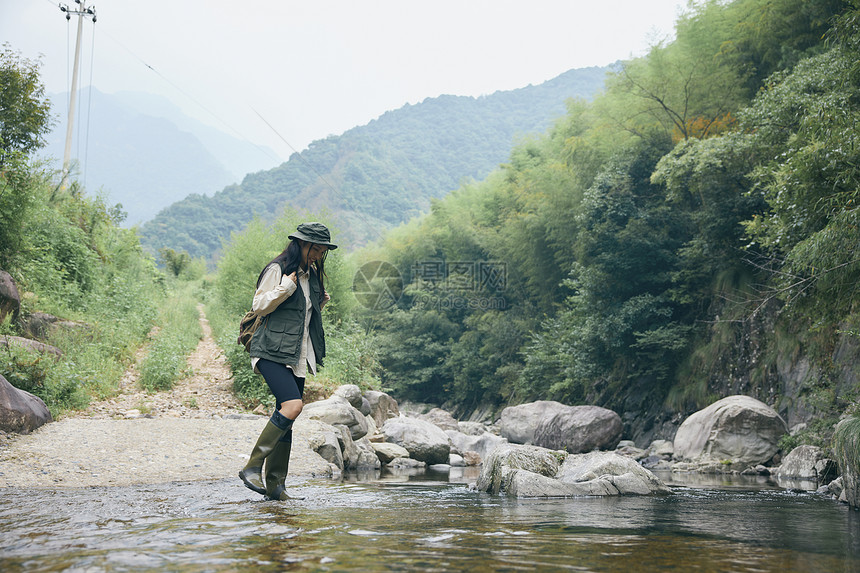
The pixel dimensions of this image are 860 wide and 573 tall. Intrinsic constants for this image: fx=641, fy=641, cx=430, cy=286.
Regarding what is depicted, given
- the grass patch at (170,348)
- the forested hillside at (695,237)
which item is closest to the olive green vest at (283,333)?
the forested hillside at (695,237)

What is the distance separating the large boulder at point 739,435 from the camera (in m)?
9.79

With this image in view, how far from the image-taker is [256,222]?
800 inches

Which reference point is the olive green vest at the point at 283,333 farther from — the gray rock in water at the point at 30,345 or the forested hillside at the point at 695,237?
the forested hillside at the point at 695,237

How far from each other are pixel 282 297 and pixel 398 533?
1.57 metres

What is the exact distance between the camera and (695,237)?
49.8ft

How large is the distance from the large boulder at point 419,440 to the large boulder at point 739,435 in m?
4.11

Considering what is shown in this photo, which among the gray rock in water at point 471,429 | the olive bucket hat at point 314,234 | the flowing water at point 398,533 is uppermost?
the olive bucket hat at point 314,234

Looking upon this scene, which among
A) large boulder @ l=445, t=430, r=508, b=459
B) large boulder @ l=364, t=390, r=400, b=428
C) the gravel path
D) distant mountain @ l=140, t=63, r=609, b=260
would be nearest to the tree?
the gravel path

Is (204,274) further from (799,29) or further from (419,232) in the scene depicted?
(799,29)

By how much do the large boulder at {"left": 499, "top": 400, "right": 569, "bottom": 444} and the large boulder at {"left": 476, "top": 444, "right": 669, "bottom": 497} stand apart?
29.3ft

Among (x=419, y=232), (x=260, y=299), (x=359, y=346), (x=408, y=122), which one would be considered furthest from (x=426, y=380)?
(x=408, y=122)

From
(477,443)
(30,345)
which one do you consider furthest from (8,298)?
(477,443)

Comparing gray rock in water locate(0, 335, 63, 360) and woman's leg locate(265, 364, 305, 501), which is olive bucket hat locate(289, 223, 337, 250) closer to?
woman's leg locate(265, 364, 305, 501)

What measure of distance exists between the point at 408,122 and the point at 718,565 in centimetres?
9597
